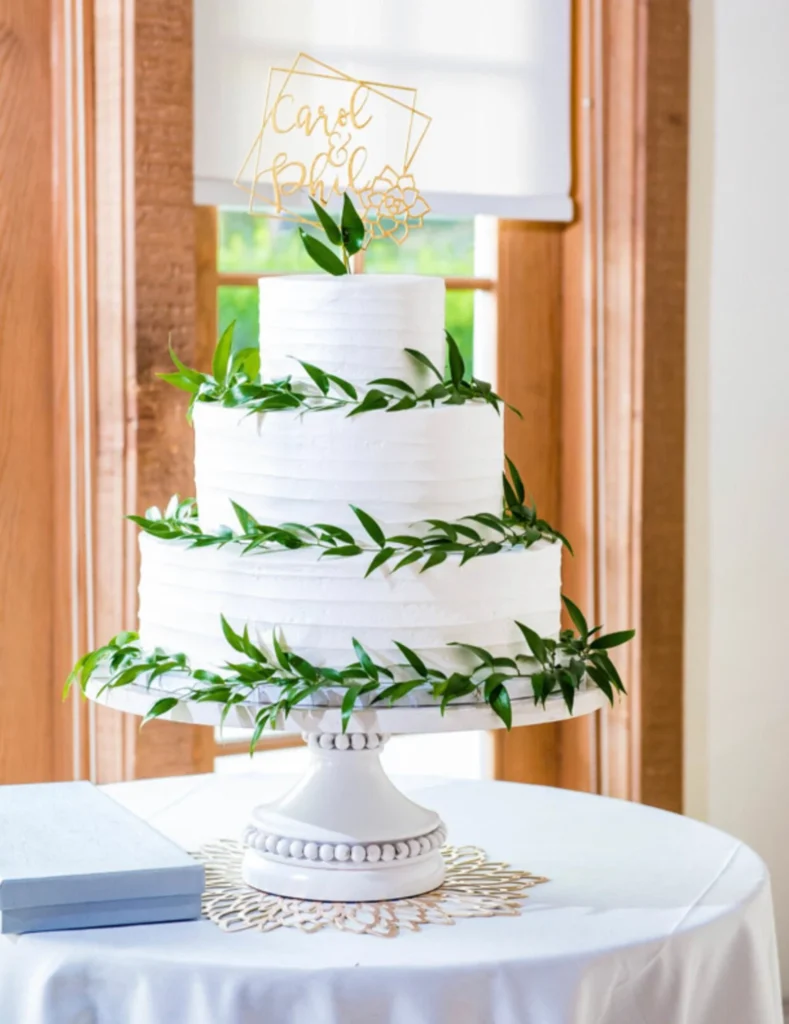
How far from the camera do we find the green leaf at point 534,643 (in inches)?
58.0

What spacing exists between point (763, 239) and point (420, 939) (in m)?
1.70

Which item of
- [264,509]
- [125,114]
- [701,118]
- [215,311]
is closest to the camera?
[264,509]

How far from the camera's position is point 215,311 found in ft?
8.03

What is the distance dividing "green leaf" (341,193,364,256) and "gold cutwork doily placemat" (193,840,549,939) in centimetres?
66

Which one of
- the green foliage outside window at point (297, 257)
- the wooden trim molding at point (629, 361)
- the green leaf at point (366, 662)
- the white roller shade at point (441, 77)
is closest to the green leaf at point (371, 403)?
the green leaf at point (366, 662)

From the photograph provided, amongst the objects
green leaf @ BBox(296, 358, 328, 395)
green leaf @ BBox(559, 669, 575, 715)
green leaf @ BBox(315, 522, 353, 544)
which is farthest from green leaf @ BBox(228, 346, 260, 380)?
green leaf @ BBox(559, 669, 575, 715)

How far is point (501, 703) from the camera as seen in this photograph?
140cm

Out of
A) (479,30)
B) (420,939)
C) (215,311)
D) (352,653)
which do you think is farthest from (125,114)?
(420,939)

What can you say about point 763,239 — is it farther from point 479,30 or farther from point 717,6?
point 479,30

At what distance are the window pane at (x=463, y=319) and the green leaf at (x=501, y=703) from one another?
1.33m

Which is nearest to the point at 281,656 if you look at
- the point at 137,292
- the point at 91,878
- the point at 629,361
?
the point at 91,878

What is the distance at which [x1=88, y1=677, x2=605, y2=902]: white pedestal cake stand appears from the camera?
1.42 metres

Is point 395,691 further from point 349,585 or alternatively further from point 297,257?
point 297,257

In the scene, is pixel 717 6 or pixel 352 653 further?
pixel 717 6
